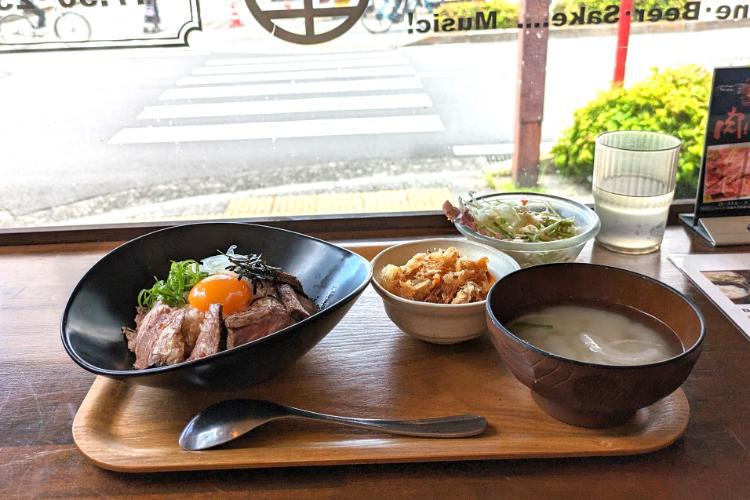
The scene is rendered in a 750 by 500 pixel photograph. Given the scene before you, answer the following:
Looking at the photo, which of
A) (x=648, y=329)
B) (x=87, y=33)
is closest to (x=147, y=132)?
(x=87, y=33)

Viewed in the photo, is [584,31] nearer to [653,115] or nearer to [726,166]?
[653,115]

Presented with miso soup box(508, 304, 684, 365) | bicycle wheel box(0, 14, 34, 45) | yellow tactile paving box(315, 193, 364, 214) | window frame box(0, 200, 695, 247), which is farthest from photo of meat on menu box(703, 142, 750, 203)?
bicycle wheel box(0, 14, 34, 45)

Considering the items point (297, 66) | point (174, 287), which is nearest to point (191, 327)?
point (174, 287)

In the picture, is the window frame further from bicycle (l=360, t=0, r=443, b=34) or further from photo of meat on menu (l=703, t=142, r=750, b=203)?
bicycle (l=360, t=0, r=443, b=34)

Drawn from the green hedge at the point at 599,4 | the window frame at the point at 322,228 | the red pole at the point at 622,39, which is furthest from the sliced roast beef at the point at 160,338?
the red pole at the point at 622,39

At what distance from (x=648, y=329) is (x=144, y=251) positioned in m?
1.00

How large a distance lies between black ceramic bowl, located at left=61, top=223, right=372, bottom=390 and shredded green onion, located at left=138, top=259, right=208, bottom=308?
0.12 feet

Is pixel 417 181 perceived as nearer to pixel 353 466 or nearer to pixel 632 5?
pixel 632 5

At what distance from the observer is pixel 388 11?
204 cm

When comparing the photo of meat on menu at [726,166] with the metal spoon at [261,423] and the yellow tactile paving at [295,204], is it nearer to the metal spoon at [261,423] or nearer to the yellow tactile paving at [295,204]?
the metal spoon at [261,423]

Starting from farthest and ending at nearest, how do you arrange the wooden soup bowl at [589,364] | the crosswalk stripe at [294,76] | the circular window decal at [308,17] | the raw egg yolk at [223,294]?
the crosswalk stripe at [294,76], the circular window decal at [308,17], the raw egg yolk at [223,294], the wooden soup bowl at [589,364]

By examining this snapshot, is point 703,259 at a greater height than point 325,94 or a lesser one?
lesser

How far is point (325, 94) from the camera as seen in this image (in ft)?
7.79

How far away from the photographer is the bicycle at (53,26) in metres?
1.99
